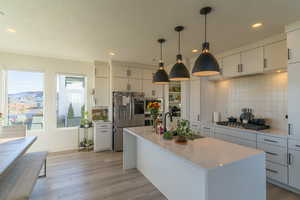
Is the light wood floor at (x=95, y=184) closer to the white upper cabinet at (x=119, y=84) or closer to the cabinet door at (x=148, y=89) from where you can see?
the white upper cabinet at (x=119, y=84)

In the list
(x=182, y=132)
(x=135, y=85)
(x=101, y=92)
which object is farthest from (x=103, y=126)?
(x=182, y=132)

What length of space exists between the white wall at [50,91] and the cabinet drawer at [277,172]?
4711mm

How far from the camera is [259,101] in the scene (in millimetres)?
3238

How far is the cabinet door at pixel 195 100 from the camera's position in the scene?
153 inches

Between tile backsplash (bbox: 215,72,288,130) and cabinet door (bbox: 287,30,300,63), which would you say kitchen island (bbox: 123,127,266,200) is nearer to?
cabinet door (bbox: 287,30,300,63)

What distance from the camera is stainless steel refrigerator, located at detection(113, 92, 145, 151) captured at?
4258mm

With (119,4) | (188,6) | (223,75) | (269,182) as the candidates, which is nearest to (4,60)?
(119,4)

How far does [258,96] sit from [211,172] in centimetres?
287

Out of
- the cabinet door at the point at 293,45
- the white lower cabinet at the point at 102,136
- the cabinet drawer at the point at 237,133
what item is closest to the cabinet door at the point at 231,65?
the cabinet door at the point at 293,45

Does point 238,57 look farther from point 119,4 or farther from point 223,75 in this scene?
point 119,4

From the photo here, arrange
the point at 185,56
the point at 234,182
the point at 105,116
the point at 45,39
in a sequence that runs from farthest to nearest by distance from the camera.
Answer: the point at 105,116
the point at 185,56
the point at 45,39
the point at 234,182

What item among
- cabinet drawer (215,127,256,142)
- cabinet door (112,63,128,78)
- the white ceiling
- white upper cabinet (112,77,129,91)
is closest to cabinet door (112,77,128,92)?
white upper cabinet (112,77,129,91)

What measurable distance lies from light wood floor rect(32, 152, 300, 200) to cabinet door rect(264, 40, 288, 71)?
2.08 metres

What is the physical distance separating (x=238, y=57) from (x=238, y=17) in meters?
1.35
